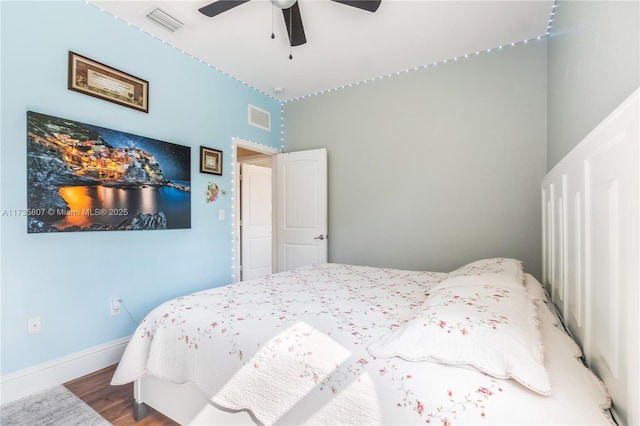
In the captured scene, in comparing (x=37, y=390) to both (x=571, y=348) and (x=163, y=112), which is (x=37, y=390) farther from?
(x=571, y=348)

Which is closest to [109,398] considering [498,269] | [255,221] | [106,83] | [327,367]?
[327,367]

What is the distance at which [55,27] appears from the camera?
Result: 2.11 metres

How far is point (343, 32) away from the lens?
2.66m

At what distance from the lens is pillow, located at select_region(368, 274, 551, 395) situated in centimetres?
87

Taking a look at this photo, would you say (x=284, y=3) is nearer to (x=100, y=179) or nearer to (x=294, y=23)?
(x=294, y=23)

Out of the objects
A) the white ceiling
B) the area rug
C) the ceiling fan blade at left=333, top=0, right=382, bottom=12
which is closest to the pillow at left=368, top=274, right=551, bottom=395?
the area rug

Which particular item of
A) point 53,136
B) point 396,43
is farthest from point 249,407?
point 396,43

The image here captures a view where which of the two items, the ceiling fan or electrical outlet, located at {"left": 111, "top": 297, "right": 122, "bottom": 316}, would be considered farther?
electrical outlet, located at {"left": 111, "top": 297, "right": 122, "bottom": 316}

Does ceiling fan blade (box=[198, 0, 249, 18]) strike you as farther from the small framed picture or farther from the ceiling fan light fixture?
the small framed picture

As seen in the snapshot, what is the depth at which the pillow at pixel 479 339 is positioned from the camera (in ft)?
2.85

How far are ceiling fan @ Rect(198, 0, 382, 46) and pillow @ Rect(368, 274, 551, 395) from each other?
1.86m

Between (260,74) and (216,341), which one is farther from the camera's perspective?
(260,74)

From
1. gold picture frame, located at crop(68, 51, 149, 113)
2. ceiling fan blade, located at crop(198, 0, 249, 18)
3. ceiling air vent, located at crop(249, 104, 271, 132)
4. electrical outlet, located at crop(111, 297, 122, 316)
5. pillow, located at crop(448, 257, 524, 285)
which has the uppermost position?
ceiling fan blade, located at crop(198, 0, 249, 18)

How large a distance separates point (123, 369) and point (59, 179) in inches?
54.6
